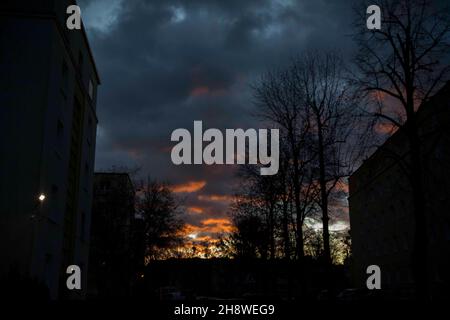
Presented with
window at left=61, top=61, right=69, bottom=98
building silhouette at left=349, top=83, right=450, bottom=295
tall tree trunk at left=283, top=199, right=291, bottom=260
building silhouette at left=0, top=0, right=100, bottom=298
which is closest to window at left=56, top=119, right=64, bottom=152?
building silhouette at left=0, top=0, right=100, bottom=298

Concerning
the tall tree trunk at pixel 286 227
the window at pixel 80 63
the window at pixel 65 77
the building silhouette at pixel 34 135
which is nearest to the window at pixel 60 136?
the building silhouette at pixel 34 135

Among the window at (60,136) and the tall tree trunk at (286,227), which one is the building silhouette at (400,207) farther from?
the window at (60,136)

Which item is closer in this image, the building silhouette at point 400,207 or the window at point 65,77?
the window at point 65,77

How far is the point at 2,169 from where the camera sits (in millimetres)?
21266

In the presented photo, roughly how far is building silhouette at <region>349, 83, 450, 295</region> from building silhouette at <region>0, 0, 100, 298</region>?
15213 millimetres

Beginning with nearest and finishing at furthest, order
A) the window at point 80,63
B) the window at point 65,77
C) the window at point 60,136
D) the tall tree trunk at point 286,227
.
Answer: the window at point 60,136 → the window at point 65,77 → the window at point 80,63 → the tall tree trunk at point 286,227

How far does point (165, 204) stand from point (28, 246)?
107 feet

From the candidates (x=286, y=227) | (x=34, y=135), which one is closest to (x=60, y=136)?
(x=34, y=135)

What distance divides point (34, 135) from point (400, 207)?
113 ft

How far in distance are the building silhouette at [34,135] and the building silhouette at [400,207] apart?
15213 millimetres

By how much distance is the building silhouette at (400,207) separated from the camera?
87.9ft

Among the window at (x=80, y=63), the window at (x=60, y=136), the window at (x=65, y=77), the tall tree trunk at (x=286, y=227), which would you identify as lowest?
the tall tree trunk at (x=286, y=227)

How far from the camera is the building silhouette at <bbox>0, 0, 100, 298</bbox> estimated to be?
20.8m

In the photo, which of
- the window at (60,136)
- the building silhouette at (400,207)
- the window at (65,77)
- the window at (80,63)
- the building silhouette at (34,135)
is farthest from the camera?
the window at (80,63)
